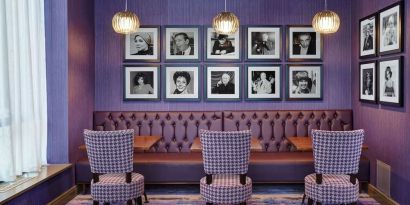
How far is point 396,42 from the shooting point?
506 cm

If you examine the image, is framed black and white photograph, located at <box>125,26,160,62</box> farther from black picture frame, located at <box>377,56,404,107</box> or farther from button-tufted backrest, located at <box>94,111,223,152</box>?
black picture frame, located at <box>377,56,404,107</box>

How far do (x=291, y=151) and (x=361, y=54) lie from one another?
1.80 m

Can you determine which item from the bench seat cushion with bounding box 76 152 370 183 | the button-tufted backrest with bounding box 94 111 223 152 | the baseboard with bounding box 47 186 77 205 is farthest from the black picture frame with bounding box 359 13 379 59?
the baseboard with bounding box 47 186 77 205

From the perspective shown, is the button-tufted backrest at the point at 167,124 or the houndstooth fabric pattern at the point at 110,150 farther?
the button-tufted backrest at the point at 167,124

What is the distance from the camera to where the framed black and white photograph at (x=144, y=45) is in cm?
677

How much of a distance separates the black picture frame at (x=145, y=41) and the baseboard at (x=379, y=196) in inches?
147

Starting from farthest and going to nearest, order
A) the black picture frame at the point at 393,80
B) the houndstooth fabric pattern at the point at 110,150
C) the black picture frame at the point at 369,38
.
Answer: the black picture frame at the point at 369,38 → the black picture frame at the point at 393,80 → the houndstooth fabric pattern at the point at 110,150

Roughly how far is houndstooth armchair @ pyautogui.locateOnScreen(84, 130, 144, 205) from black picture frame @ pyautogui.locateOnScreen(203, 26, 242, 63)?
2.60 meters

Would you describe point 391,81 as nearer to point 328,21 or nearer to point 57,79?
point 328,21

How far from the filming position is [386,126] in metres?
5.40

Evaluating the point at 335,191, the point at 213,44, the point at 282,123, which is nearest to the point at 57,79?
the point at 213,44

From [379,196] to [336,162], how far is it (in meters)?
1.56

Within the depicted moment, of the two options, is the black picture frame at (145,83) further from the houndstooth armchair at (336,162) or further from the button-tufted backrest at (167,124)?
the houndstooth armchair at (336,162)

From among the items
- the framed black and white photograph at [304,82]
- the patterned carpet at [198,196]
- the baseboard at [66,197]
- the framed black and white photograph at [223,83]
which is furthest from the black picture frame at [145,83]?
the framed black and white photograph at [304,82]
